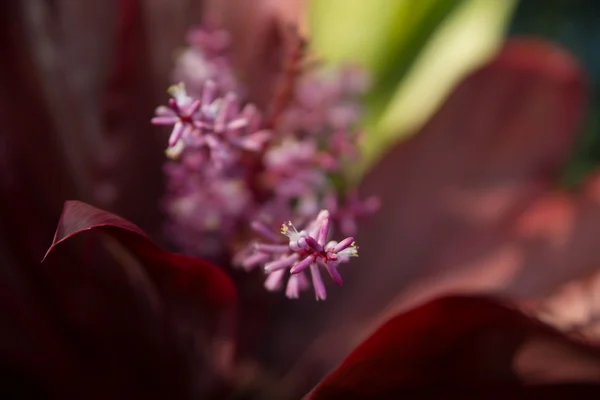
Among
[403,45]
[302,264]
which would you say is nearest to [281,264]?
[302,264]

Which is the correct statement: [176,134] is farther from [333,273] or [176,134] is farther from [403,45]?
[403,45]

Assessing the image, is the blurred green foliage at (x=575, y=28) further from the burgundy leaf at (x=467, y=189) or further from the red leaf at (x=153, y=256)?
the red leaf at (x=153, y=256)

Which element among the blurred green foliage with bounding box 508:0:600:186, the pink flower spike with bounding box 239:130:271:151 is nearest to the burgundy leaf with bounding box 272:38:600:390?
the pink flower spike with bounding box 239:130:271:151

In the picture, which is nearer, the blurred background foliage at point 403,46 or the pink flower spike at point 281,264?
the pink flower spike at point 281,264

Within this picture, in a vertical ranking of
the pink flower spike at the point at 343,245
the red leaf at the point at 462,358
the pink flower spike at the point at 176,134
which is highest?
the pink flower spike at the point at 176,134

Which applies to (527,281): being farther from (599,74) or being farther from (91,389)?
(599,74)

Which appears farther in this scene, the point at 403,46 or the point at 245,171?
→ the point at 403,46

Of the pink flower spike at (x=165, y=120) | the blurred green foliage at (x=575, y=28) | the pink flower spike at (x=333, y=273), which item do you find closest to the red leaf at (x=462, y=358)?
the pink flower spike at (x=333, y=273)

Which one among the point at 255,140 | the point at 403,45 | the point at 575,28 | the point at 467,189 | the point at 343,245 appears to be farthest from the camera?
the point at 575,28
